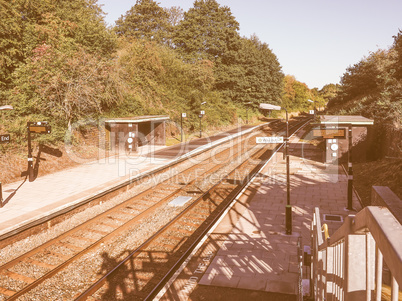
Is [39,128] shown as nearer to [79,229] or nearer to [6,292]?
[79,229]

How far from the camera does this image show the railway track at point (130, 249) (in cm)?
770

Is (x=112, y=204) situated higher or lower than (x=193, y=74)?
lower

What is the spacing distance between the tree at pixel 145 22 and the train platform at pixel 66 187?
38.8m

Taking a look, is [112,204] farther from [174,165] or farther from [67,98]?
[67,98]

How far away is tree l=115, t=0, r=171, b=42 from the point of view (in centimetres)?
5703

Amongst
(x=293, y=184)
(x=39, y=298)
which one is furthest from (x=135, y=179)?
(x=39, y=298)

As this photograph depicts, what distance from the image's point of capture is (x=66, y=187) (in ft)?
50.5

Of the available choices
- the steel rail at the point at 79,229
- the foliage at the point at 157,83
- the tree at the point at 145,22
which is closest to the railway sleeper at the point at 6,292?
the steel rail at the point at 79,229

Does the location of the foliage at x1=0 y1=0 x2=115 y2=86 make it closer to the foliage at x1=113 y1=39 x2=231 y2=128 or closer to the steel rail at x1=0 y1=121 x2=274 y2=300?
the foliage at x1=113 y1=39 x2=231 y2=128

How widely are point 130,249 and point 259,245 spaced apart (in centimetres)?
395

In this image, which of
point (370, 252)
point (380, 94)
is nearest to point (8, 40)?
point (370, 252)

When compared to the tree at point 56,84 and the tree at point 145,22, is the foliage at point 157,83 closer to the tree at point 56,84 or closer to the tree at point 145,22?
the tree at point 56,84

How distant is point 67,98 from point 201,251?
1689cm

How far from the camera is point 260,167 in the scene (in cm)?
2170
